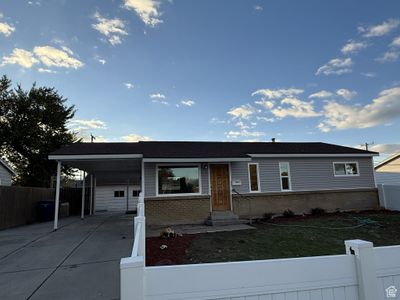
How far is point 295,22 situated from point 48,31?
1120cm

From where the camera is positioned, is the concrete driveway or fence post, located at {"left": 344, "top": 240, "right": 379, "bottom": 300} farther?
the concrete driveway

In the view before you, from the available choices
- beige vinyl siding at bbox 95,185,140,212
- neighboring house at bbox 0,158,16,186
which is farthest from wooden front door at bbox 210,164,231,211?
beige vinyl siding at bbox 95,185,140,212

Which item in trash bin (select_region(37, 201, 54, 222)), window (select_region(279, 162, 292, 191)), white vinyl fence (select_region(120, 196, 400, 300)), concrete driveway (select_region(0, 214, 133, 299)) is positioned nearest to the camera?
white vinyl fence (select_region(120, 196, 400, 300))

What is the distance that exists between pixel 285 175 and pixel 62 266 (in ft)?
39.1

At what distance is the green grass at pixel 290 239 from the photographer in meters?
7.26

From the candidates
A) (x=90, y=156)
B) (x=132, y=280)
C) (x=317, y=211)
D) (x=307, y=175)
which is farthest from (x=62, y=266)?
(x=307, y=175)

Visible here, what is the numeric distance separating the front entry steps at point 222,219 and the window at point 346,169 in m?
7.19

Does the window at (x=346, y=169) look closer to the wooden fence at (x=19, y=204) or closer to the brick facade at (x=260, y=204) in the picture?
the brick facade at (x=260, y=204)

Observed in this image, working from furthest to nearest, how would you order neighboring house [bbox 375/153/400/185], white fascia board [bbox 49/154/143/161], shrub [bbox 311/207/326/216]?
neighboring house [bbox 375/153/400/185] < shrub [bbox 311/207/326/216] < white fascia board [bbox 49/154/143/161]

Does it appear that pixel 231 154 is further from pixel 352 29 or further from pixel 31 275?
pixel 31 275

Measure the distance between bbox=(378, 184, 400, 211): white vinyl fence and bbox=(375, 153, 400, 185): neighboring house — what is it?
31.7ft

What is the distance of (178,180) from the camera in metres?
13.1

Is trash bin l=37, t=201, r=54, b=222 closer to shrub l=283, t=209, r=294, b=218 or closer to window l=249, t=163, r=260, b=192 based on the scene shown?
window l=249, t=163, r=260, b=192

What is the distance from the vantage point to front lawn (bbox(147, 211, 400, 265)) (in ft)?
23.6
